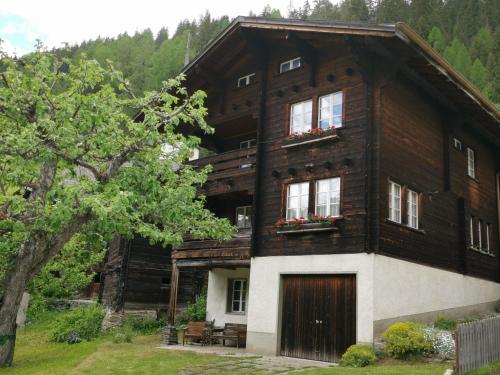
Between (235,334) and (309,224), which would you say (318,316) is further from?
(235,334)

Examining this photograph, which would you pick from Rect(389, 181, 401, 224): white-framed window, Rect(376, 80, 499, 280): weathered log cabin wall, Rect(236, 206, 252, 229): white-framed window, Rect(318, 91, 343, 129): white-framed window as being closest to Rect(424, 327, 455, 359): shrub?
Rect(376, 80, 499, 280): weathered log cabin wall

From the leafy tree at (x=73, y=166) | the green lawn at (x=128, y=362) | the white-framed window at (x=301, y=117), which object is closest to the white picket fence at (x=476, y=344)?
the green lawn at (x=128, y=362)

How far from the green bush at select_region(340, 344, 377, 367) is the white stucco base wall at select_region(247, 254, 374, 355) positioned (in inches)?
24.5

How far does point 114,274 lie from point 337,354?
15.3 m

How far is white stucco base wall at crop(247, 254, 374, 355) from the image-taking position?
15.3m

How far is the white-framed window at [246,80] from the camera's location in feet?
73.0

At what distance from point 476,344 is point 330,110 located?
9157 mm

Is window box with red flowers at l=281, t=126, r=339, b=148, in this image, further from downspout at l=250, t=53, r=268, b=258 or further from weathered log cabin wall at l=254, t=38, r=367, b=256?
downspout at l=250, t=53, r=268, b=258

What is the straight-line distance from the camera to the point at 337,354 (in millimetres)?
15758

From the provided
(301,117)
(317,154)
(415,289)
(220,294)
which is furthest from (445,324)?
(220,294)

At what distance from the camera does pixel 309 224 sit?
17094 millimetres

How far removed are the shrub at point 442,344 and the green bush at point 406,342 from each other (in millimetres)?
125

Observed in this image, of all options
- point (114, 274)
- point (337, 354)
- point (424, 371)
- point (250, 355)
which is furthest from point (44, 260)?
point (114, 274)

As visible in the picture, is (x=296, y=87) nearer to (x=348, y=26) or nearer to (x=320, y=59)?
(x=320, y=59)
